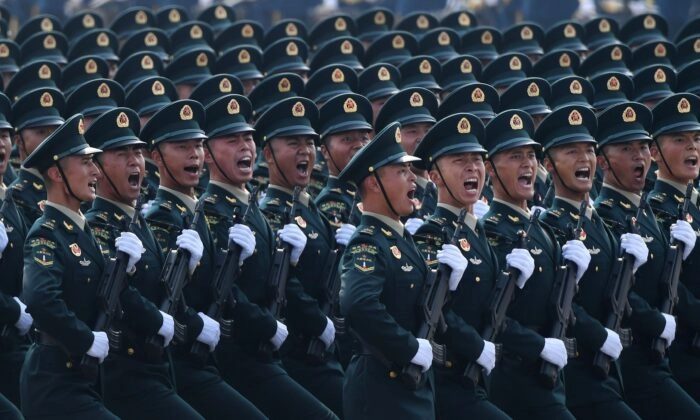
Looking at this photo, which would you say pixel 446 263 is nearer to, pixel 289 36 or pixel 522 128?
pixel 522 128

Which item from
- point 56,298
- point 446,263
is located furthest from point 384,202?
point 56,298

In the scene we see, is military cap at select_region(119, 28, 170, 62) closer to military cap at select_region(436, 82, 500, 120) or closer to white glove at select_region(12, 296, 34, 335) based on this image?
military cap at select_region(436, 82, 500, 120)

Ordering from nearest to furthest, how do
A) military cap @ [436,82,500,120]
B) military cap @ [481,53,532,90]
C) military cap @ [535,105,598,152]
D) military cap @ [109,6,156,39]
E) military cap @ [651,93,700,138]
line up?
military cap @ [535,105,598,152] → military cap @ [651,93,700,138] → military cap @ [436,82,500,120] → military cap @ [481,53,532,90] → military cap @ [109,6,156,39]

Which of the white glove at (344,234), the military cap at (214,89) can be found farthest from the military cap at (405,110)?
the white glove at (344,234)

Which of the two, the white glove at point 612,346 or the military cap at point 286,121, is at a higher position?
the military cap at point 286,121

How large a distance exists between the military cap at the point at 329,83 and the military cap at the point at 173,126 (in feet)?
9.82

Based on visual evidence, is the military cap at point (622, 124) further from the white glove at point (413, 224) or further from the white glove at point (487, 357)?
the white glove at point (487, 357)

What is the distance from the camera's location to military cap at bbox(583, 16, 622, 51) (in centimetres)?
1961

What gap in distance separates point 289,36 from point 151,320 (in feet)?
30.1

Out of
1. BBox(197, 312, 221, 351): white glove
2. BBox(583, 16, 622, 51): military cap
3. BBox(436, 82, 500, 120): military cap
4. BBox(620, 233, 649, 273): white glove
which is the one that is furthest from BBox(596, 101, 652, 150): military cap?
BBox(583, 16, 622, 51): military cap

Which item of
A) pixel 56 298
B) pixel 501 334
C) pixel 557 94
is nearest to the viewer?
pixel 56 298

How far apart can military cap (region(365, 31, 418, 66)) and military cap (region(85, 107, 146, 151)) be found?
21.8ft

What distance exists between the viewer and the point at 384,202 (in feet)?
35.6

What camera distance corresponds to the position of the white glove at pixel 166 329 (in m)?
11.0
